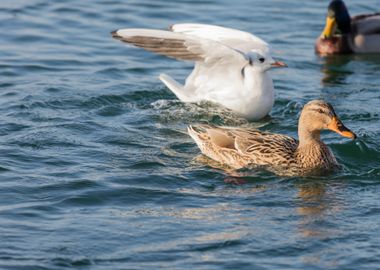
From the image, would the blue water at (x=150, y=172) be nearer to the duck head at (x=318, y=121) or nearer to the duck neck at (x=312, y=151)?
the duck neck at (x=312, y=151)

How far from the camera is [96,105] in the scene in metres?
13.4

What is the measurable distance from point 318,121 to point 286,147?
0.49 meters

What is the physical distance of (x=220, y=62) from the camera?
Result: 42.5 feet

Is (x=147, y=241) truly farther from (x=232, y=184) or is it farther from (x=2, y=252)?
(x=232, y=184)

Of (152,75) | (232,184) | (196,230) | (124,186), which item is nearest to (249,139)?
(232,184)

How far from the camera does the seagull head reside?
1280 centimetres

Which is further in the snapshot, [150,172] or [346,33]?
[346,33]

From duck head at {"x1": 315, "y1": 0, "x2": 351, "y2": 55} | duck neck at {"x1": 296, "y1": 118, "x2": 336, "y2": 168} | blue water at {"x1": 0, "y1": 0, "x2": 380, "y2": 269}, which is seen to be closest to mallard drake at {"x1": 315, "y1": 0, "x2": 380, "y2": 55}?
duck head at {"x1": 315, "y1": 0, "x2": 351, "y2": 55}

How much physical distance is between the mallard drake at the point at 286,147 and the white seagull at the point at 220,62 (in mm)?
Result: 1579

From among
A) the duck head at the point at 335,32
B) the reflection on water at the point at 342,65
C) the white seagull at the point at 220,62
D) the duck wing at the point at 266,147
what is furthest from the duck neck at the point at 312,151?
the duck head at the point at 335,32

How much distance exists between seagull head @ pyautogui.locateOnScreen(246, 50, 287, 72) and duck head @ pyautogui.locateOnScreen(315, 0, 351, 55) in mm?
4427

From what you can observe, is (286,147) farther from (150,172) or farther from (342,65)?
(342,65)

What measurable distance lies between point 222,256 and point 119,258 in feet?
2.62

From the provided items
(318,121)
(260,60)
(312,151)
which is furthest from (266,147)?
(260,60)
